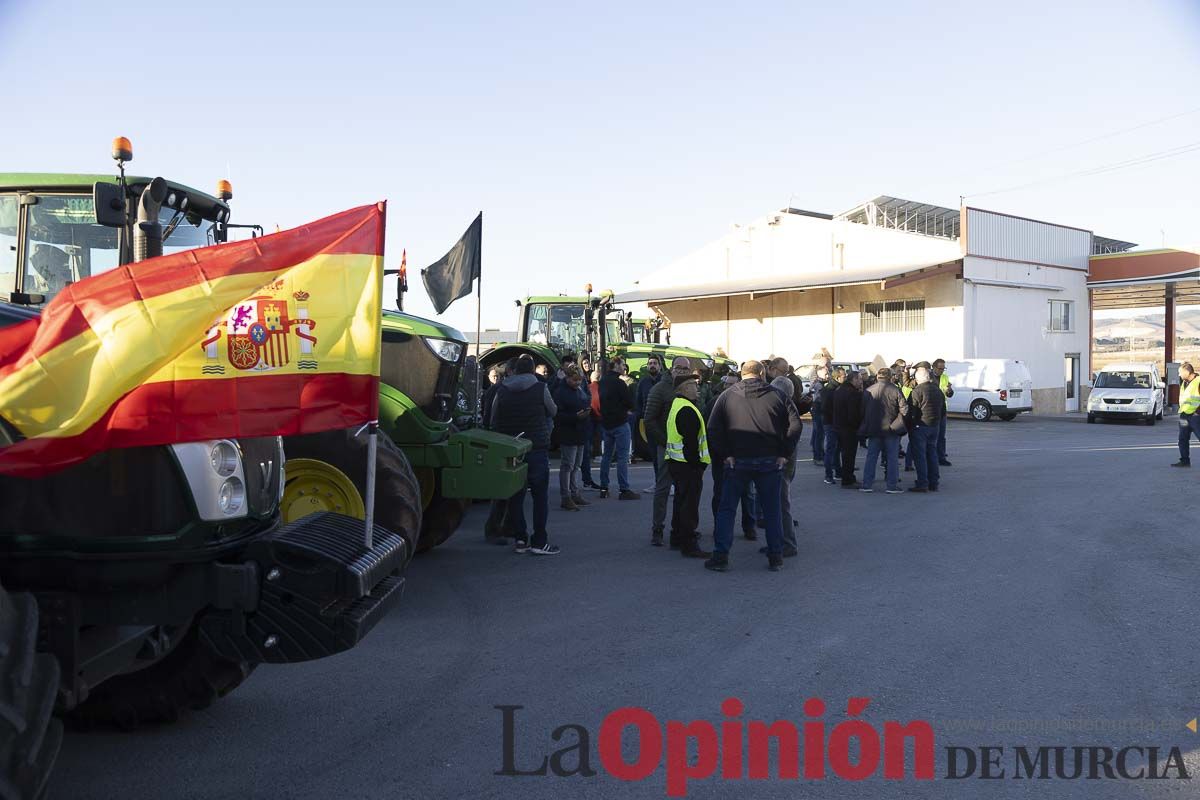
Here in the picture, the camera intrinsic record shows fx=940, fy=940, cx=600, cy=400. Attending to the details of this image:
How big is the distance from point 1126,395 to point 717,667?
1079 inches

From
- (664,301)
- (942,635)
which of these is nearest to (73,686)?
(942,635)

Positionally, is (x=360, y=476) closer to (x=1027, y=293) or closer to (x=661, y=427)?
(x=661, y=427)

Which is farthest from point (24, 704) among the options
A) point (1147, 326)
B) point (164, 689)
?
point (1147, 326)

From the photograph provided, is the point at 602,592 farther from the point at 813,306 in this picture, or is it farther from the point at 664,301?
Answer: the point at 664,301

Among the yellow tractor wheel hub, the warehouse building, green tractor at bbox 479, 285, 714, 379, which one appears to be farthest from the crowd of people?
the warehouse building

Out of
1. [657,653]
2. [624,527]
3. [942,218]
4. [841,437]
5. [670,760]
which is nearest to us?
[670,760]

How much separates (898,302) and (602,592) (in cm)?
3036

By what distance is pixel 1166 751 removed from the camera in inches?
174

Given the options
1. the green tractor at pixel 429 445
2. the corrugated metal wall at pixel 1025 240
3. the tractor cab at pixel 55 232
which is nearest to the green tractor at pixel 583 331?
the green tractor at pixel 429 445

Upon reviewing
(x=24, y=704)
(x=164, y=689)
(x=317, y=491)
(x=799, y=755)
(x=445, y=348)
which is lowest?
(x=799, y=755)

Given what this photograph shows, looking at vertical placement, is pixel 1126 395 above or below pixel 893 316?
below

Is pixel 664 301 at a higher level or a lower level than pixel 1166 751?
higher

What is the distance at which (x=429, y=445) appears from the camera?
8250 mm

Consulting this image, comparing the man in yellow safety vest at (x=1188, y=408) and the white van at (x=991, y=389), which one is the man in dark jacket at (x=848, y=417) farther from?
the white van at (x=991, y=389)
